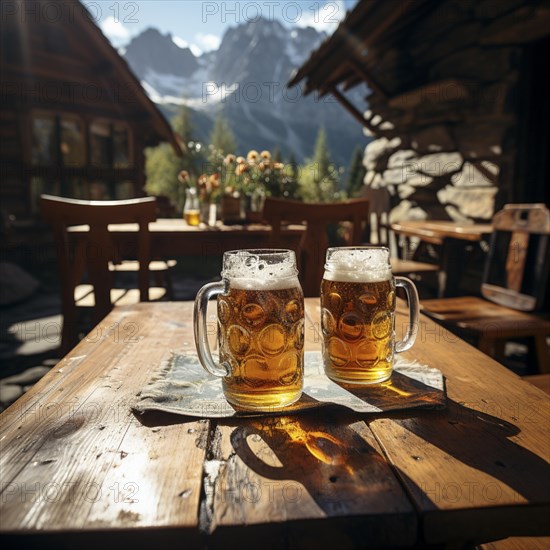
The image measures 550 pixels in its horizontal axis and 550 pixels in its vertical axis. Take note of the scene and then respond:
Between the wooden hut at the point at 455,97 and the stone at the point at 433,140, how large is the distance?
0.04ft

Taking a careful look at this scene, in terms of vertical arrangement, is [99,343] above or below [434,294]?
above

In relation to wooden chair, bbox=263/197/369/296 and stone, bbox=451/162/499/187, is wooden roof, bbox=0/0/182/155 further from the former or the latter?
wooden chair, bbox=263/197/369/296

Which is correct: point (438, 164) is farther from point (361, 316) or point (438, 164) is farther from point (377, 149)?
point (361, 316)

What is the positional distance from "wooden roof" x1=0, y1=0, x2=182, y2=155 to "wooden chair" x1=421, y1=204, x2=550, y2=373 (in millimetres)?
8077

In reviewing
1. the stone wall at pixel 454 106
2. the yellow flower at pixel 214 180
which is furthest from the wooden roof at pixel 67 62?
the yellow flower at pixel 214 180

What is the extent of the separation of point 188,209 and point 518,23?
312 centimetres

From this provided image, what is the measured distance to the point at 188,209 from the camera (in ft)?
12.3

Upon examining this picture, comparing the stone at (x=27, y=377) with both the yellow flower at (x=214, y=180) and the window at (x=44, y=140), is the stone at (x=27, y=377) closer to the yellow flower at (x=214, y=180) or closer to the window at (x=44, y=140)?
the yellow flower at (x=214, y=180)

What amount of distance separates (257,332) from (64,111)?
966 centimetres

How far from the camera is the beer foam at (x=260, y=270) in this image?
0.75m

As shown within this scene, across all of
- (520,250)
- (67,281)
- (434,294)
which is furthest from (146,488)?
(434,294)

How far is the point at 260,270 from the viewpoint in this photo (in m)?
0.76

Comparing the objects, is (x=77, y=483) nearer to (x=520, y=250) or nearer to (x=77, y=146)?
(x=520, y=250)

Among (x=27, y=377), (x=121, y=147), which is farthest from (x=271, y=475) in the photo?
(x=121, y=147)
